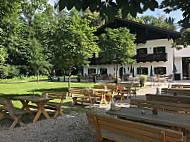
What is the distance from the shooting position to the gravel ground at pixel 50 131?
13.7 feet

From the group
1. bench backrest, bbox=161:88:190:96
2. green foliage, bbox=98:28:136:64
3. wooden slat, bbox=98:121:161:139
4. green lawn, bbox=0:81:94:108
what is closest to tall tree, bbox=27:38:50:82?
green lawn, bbox=0:81:94:108

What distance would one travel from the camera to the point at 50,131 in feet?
15.4

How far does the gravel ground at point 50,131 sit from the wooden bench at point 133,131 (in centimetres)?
115

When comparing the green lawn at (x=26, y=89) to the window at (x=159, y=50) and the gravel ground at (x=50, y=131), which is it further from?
the window at (x=159, y=50)

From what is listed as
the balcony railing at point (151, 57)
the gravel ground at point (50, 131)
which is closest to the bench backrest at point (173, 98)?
the gravel ground at point (50, 131)

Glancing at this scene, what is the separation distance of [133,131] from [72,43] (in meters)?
7.97

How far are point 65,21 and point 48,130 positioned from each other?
7414 millimetres

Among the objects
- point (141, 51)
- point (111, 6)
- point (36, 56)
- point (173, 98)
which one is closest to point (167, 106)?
point (173, 98)

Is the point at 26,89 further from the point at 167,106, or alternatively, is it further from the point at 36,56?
the point at 167,106

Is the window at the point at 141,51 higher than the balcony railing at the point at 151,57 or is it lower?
higher

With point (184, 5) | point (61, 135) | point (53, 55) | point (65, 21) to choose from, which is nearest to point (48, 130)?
point (61, 135)

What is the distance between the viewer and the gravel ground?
416 centimetres

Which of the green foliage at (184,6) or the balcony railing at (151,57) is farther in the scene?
the balcony railing at (151,57)

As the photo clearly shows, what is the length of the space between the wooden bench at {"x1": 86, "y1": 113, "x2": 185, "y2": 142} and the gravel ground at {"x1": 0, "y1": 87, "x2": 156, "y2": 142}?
115 centimetres
